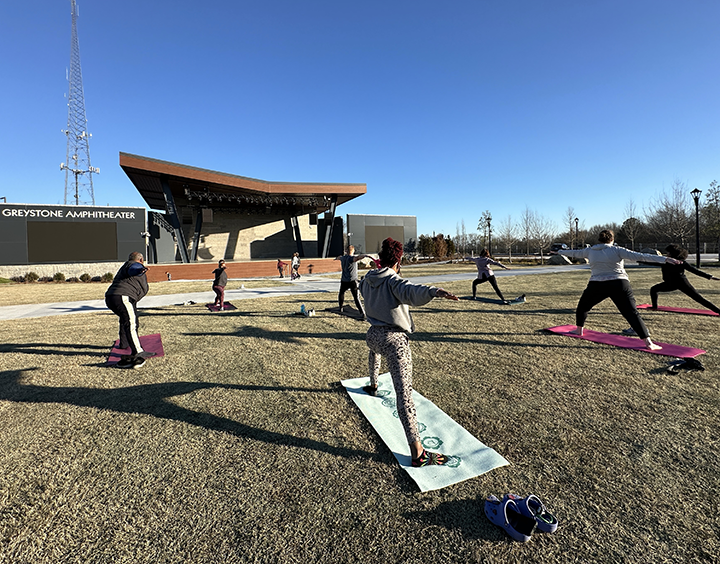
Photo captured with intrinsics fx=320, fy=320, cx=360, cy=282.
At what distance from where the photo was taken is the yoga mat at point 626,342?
525 cm

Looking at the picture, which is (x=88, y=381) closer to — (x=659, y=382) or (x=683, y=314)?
(x=659, y=382)

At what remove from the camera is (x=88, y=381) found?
4734mm

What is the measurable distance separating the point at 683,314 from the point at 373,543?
1046cm

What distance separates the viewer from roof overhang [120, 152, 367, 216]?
77.6 feet

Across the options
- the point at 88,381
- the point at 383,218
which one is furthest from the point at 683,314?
the point at 383,218

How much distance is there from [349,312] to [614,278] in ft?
21.2

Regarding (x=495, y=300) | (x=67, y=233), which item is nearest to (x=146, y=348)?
(x=495, y=300)

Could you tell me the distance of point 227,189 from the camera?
28703mm

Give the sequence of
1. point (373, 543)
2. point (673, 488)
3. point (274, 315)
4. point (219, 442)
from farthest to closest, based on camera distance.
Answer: point (274, 315) < point (219, 442) < point (673, 488) < point (373, 543)

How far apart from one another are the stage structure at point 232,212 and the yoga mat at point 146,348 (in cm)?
2127

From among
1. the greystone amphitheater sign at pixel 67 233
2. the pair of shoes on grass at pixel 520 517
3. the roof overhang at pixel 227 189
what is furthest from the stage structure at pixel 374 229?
the pair of shoes on grass at pixel 520 517

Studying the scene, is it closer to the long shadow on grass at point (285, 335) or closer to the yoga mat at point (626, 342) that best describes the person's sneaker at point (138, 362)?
the long shadow on grass at point (285, 335)

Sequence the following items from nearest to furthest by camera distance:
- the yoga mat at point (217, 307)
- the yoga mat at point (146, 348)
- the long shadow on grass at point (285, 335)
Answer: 1. the yoga mat at point (146, 348)
2. the long shadow on grass at point (285, 335)
3. the yoga mat at point (217, 307)

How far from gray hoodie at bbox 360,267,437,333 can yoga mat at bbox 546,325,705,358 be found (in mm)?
5174
